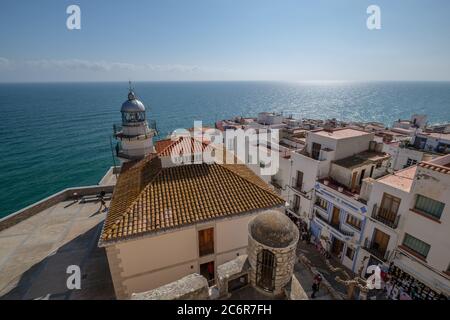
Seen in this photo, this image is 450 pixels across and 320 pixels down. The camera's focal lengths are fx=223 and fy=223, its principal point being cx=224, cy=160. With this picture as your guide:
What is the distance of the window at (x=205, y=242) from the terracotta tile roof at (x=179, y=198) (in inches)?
45.9

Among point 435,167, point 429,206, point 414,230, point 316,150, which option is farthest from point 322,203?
point 435,167

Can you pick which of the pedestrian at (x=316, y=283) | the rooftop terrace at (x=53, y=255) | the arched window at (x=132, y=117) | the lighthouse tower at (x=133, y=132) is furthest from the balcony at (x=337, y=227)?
the arched window at (x=132, y=117)

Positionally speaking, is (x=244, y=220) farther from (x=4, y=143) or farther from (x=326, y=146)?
(x=4, y=143)

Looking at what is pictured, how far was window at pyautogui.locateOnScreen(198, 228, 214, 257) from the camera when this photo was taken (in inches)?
529

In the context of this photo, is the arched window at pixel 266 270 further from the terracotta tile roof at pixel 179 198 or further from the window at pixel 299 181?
the window at pixel 299 181

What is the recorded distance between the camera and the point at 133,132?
73.8 ft

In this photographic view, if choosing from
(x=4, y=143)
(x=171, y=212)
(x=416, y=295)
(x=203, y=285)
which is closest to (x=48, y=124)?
(x=4, y=143)

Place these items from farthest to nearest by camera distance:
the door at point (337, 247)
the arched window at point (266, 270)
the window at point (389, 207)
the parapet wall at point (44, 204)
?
the door at point (337, 247)
the parapet wall at point (44, 204)
the window at point (389, 207)
the arched window at point (266, 270)

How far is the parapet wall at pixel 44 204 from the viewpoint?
20525mm

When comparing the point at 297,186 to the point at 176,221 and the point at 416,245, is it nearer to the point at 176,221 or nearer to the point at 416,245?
the point at 416,245

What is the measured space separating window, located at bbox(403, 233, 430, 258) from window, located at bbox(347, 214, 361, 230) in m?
3.74

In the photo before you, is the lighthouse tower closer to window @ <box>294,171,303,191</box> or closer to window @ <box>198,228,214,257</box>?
window @ <box>198,228,214,257</box>

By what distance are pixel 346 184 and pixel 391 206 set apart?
5.32 meters

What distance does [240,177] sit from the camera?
646 inches
